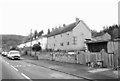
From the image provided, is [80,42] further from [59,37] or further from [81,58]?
[81,58]

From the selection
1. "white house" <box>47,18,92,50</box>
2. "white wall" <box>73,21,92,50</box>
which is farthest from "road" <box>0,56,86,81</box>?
"white wall" <box>73,21,92,50</box>

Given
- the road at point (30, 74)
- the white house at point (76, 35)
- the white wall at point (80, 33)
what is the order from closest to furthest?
the road at point (30, 74) < the white house at point (76, 35) < the white wall at point (80, 33)

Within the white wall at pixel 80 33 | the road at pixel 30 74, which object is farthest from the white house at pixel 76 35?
the road at pixel 30 74

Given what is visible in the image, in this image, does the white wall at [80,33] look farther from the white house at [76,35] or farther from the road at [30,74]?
the road at [30,74]

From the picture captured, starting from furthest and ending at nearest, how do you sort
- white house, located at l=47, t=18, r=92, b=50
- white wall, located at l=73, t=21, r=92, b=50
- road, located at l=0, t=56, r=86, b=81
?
white wall, located at l=73, t=21, r=92, b=50
white house, located at l=47, t=18, r=92, b=50
road, located at l=0, t=56, r=86, b=81

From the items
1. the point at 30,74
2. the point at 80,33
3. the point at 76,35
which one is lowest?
the point at 30,74

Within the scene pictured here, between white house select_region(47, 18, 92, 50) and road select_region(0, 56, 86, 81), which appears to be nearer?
road select_region(0, 56, 86, 81)

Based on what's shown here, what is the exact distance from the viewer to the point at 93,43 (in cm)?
2938

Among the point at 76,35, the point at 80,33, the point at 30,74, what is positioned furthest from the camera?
the point at 80,33

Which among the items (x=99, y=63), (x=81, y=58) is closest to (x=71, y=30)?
(x=81, y=58)

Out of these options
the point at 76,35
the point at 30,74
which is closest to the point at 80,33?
the point at 76,35

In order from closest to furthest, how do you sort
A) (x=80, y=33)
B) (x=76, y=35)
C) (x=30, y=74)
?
(x=30, y=74)
(x=76, y=35)
(x=80, y=33)

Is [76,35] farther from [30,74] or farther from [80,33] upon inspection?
[30,74]

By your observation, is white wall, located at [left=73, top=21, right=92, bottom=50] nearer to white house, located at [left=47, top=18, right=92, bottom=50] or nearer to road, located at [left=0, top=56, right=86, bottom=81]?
white house, located at [left=47, top=18, right=92, bottom=50]
